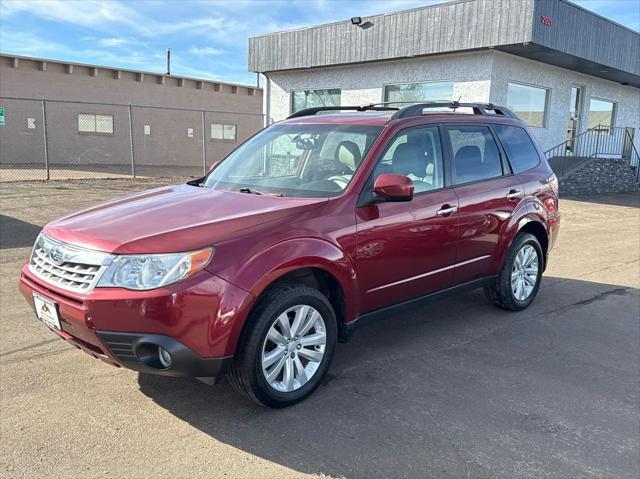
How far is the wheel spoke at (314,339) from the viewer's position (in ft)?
11.8

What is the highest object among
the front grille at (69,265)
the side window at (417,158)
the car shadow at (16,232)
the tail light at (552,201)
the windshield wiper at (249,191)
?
the side window at (417,158)

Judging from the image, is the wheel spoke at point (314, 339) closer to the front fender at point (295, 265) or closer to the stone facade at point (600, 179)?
the front fender at point (295, 265)

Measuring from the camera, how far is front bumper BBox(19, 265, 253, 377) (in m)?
2.97

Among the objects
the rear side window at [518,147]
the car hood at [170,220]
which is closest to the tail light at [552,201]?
the rear side window at [518,147]

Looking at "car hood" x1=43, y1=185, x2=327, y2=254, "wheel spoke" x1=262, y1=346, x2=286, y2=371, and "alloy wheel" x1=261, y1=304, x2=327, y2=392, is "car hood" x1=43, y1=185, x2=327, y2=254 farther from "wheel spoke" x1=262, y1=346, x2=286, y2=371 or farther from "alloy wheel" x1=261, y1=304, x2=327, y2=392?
"wheel spoke" x1=262, y1=346, x2=286, y2=371

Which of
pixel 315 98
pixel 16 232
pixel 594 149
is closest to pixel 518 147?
pixel 16 232

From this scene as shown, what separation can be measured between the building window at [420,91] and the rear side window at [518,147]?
1032 cm

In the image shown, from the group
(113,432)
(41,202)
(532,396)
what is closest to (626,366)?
(532,396)

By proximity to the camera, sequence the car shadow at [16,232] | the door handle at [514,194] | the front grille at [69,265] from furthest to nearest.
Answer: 1. the car shadow at [16,232]
2. the door handle at [514,194]
3. the front grille at [69,265]

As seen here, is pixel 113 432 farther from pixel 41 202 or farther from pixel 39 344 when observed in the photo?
pixel 41 202

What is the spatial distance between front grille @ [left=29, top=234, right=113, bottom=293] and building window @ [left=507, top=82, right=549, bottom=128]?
14367 millimetres

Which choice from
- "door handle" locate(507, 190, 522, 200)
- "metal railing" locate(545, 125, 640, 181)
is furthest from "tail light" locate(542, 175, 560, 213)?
"metal railing" locate(545, 125, 640, 181)

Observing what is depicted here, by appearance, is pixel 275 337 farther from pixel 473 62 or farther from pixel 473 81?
pixel 473 62

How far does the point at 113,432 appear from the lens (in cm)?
321
